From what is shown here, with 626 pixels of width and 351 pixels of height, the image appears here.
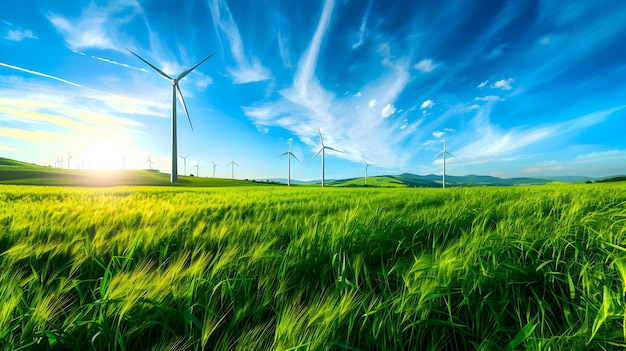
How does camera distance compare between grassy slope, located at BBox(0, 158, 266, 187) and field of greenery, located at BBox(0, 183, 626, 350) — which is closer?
field of greenery, located at BBox(0, 183, 626, 350)

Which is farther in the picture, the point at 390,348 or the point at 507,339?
the point at 507,339

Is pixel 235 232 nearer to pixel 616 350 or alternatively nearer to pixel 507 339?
pixel 507 339

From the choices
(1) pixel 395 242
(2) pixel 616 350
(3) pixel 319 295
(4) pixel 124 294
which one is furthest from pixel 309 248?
(2) pixel 616 350

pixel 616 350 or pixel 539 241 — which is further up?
pixel 539 241

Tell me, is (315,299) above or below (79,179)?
above

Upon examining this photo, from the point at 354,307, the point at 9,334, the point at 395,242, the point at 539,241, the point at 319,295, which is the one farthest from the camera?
the point at 395,242

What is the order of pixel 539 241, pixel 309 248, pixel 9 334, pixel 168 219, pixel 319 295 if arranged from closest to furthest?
pixel 9 334, pixel 319 295, pixel 309 248, pixel 539 241, pixel 168 219

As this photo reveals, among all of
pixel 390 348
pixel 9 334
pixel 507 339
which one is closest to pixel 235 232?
pixel 9 334

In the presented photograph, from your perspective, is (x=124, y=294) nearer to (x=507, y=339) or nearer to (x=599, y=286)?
(x=507, y=339)

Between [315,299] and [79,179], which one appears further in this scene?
[79,179]

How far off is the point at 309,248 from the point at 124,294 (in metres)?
1.27

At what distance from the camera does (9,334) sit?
1.15 metres

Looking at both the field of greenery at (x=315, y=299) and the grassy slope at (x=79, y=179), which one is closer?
the field of greenery at (x=315, y=299)

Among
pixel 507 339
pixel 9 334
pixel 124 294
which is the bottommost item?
pixel 507 339
